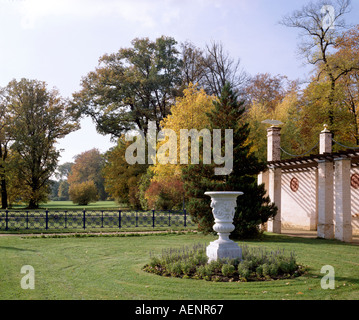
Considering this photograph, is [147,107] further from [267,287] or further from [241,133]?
[267,287]

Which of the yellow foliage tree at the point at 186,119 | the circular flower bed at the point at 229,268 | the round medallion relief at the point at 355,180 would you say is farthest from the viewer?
the yellow foliage tree at the point at 186,119

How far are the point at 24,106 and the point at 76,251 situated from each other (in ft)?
109

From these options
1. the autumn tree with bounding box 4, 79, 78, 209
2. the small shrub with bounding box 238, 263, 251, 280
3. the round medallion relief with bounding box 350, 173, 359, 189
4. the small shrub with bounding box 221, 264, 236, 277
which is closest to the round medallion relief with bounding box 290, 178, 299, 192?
the round medallion relief with bounding box 350, 173, 359, 189

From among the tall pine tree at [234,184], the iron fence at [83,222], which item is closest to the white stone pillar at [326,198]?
the tall pine tree at [234,184]

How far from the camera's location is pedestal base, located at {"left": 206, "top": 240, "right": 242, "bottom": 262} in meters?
10.2

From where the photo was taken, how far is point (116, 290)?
7906mm

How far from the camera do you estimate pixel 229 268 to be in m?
9.22

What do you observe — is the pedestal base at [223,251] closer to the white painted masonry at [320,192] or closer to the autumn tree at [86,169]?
Answer: the white painted masonry at [320,192]

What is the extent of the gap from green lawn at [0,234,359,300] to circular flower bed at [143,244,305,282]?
1.26 ft

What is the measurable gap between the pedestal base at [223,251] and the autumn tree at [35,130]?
35.0 m

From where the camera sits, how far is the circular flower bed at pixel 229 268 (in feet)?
30.0

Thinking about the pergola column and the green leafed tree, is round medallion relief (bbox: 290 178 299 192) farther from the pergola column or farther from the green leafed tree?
the green leafed tree

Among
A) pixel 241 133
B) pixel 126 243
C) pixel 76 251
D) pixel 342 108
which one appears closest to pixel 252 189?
pixel 241 133

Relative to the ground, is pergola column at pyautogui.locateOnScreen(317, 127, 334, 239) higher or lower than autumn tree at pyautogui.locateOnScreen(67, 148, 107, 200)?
lower
